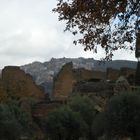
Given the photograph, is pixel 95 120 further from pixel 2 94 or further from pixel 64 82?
pixel 64 82

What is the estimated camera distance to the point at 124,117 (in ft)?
178

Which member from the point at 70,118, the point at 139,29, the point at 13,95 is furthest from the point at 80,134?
the point at 139,29

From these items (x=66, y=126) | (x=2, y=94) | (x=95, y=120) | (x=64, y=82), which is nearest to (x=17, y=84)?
(x=2, y=94)

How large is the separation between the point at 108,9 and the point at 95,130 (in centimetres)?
4778

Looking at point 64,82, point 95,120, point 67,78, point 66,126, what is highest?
point 67,78

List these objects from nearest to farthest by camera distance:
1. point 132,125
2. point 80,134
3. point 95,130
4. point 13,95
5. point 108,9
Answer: point 108,9
point 132,125
point 95,130
point 80,134
point 13,95

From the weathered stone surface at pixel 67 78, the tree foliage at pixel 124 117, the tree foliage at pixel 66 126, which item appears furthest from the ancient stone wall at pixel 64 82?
the tree foliage at pixel 124 117

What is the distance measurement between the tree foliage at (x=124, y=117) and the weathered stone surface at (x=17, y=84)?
122ft

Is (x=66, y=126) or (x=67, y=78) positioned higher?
(x=67, y=78)

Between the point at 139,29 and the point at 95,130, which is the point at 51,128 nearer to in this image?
the point at 95,130

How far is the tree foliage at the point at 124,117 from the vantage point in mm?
53656

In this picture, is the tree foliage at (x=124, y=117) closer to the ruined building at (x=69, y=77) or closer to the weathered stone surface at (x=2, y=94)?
the weathered stone surface at (x=2, y=94)

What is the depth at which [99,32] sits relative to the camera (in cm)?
1380

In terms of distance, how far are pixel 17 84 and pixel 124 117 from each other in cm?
4082
